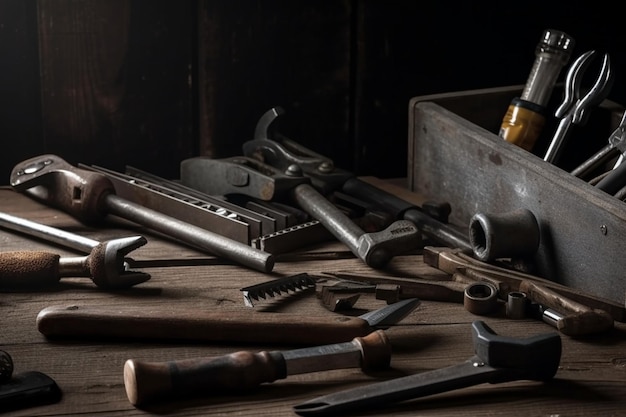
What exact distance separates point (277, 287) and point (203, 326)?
0.79ft

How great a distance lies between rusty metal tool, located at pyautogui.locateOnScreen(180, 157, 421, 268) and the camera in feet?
5.95

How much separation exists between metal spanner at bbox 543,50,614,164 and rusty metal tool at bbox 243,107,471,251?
0.25 meters

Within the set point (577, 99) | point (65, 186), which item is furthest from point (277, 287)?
point (577, 99)

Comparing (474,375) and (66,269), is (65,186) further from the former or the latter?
(474,375)

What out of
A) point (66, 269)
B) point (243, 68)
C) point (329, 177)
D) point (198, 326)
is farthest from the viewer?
point (243, 68)

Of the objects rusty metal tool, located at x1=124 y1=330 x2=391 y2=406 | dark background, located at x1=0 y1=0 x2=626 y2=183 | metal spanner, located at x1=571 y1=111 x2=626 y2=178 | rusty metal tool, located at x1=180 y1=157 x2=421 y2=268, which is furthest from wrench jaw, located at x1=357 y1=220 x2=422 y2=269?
dark background, located at x1=0 y1=0 x2=626 y2=183

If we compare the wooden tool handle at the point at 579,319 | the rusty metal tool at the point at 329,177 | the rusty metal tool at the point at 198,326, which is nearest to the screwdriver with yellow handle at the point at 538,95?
the rusty metal tool at the point at 329,177

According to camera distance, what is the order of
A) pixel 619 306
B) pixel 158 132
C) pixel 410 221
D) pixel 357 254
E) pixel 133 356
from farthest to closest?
pixel 158 132 → pixel 410 221 → pixel 357 254 → pixel 619 306 → pixel 133 356

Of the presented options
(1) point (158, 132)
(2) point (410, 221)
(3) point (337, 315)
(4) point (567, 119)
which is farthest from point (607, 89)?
(1) point (158, 132)

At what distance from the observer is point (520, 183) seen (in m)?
1.85

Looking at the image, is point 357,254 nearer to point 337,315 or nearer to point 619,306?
point 337,315

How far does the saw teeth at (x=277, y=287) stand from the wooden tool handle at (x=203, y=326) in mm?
166

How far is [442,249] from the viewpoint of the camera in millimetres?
1840

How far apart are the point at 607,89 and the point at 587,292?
→ 1.70ft
